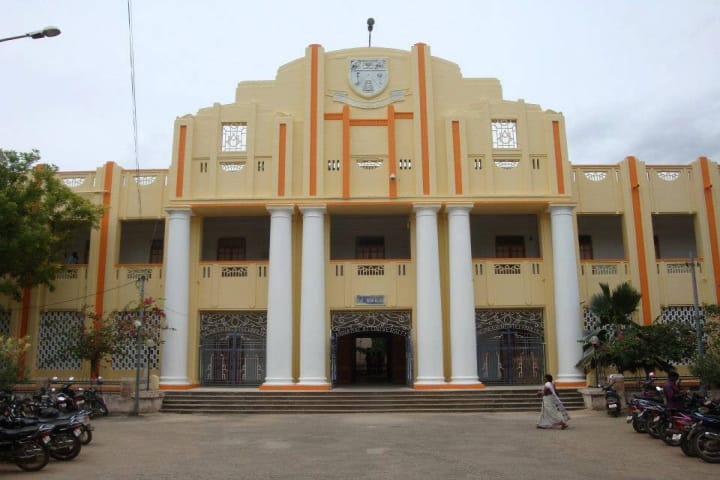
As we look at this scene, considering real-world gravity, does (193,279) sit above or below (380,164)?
below

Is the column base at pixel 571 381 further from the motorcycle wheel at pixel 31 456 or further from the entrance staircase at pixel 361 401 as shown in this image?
the motorcycle wheel at pixel 31 456

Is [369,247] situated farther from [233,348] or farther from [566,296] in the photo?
[566,296]

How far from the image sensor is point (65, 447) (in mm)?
10836

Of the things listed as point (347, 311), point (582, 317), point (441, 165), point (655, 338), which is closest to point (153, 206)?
point (347, 311)

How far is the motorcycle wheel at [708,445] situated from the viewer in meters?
10.2

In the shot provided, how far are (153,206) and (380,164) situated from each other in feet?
26.6

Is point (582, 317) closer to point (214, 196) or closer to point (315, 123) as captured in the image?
point (315, 123)

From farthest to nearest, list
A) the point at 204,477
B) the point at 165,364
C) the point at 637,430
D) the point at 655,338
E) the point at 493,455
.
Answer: the point at 165,364 < the point at 655,338 < the point at 637,430 < the point at 493,455 < the point at 204,477


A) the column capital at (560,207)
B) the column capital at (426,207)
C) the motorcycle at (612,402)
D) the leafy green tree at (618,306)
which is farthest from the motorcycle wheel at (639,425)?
the column capital at (426,207)

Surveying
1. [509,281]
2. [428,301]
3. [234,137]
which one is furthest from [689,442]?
[234,137]

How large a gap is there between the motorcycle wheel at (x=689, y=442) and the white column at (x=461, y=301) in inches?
382

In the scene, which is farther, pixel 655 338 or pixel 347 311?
pixel 347 311

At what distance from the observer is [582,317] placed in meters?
21.8

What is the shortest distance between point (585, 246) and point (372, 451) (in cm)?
1530
